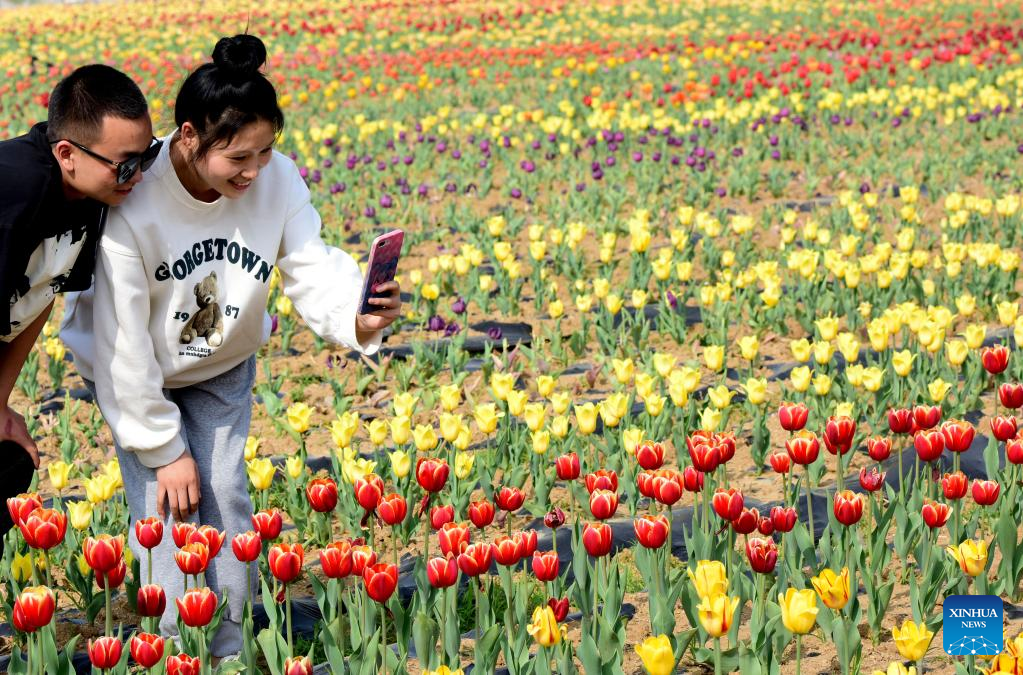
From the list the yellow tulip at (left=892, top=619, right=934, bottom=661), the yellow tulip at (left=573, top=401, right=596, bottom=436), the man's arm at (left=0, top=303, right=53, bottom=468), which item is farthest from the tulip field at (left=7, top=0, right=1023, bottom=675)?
the man's arm at (left=0, top=303, right=53, bottom=468)

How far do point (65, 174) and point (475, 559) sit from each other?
1307mm

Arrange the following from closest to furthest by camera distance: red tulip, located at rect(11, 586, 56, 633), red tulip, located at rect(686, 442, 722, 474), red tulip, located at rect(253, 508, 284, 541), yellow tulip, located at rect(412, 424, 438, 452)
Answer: red tulip, located at rect(11, 586, 56, 633) → red tulip, located at rect(253, 508, 284, 541) → red tulip, located at rect(686, 442, 722, 474) → yellow tulip, located at rect(412, 424, 438, 452)

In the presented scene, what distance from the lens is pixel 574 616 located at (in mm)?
3445


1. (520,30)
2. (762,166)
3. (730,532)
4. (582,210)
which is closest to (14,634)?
(730,532)

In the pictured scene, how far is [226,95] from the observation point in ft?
9.52

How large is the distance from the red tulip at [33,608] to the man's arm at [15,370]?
809 mm

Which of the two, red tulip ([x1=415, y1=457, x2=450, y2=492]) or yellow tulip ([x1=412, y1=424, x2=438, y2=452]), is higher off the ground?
red tulip ([x1=415, y1=457, x2=450, y2=492])

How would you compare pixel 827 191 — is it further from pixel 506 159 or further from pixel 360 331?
pixel 360 331

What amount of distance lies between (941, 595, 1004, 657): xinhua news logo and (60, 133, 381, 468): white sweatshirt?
5.35 feet

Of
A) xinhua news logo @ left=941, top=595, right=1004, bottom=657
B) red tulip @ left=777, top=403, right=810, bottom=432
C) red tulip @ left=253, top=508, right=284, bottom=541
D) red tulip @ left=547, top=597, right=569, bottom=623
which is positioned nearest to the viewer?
xinhua news logo @ left=941, top=595, right=1004, bottom=657

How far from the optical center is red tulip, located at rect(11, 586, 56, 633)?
246 cm

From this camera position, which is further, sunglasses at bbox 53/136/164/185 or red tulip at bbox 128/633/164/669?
sunglasses at bbox 53/136/164/185

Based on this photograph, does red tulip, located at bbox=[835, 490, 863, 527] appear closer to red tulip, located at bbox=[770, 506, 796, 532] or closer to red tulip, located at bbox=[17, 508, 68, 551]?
red tulip, located at bbox=[770, 506, 796, 532]

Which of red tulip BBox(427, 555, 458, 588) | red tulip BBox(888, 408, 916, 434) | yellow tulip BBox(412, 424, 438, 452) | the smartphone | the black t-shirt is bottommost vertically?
yellow tulip BBox(412, 424, 438, 452)
